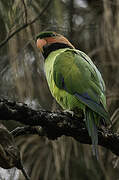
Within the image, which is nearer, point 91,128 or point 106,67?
point 91,128

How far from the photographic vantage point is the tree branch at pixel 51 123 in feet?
5.42

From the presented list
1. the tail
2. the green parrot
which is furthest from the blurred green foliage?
the tail

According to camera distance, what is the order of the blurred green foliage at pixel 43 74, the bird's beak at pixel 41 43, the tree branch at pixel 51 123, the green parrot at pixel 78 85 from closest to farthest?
the tree branch at pixel 51 123
the green parrot at pixel 78 85
the bird's beak at pixel 41 43
the blurred green foliage at pixel 43 74

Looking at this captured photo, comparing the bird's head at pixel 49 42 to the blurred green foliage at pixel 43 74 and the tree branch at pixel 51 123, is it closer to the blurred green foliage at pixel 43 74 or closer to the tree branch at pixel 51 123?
the blurred green foliage at pixel 43 74

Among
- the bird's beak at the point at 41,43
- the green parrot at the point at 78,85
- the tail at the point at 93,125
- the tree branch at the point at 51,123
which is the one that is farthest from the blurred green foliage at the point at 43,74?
the tree branch at the point at 51,123

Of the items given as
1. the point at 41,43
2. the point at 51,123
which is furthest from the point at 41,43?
the point at 51,123

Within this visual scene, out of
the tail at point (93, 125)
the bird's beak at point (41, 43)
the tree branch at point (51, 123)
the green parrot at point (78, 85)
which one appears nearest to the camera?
the tree branch at point (51, 123)

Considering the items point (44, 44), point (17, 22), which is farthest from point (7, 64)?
point (17, 22)

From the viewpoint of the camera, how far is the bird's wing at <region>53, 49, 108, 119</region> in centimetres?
228

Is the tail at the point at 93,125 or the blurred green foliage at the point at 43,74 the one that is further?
the blurred green foliage at the point at 43,74

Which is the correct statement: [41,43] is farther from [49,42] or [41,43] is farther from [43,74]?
[43,74]

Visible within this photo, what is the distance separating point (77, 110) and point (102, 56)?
1.22 m

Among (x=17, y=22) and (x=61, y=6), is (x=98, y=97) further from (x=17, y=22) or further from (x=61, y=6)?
(x=61, y=6)

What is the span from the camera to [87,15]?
3.75 metres
